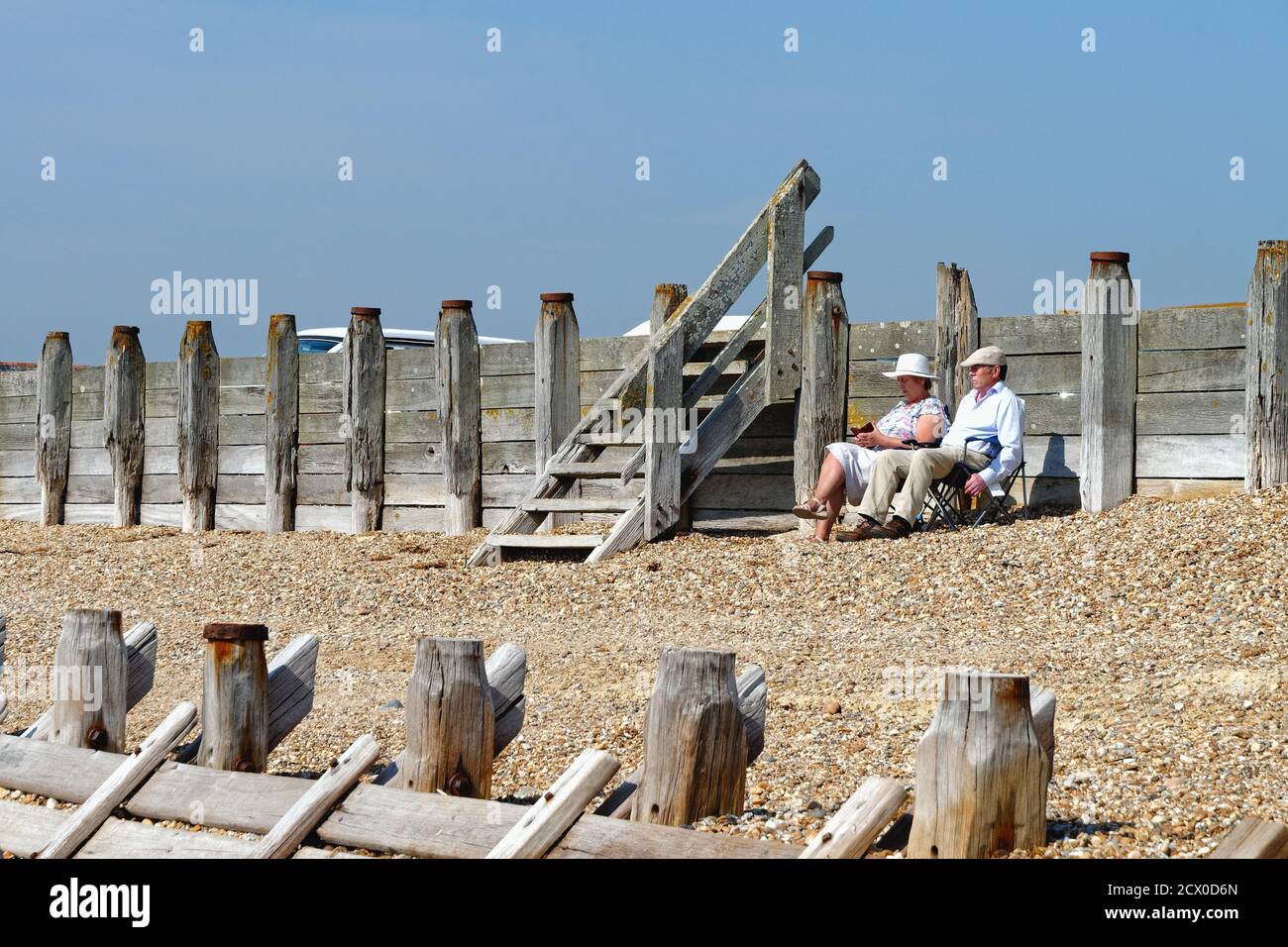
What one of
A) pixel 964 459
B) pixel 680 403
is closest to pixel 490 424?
pixel 680 403

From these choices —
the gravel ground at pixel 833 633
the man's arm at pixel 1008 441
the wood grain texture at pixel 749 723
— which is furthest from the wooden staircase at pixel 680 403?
the wood grain texture at pixel 749 723

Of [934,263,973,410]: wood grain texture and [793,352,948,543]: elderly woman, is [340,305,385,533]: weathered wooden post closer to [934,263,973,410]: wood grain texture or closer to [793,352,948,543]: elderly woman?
[793,352,948,543]: elderly woman

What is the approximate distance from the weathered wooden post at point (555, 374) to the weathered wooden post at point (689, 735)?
7.91 meters

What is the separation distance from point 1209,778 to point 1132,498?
554 centimetres

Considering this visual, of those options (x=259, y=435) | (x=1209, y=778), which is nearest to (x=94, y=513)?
(x=259, y=435)

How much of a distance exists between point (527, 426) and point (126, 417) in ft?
17.4

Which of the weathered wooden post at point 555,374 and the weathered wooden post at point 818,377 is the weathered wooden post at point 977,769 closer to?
the weathered wooden post at point 818,377

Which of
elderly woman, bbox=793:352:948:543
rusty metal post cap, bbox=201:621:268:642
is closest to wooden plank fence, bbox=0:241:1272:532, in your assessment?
elderly woman, bbox=793:352:948:543

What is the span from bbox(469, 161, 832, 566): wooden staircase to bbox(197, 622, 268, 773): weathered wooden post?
5.73 meters

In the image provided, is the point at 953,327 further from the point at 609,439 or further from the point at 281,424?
the point at 281,424
